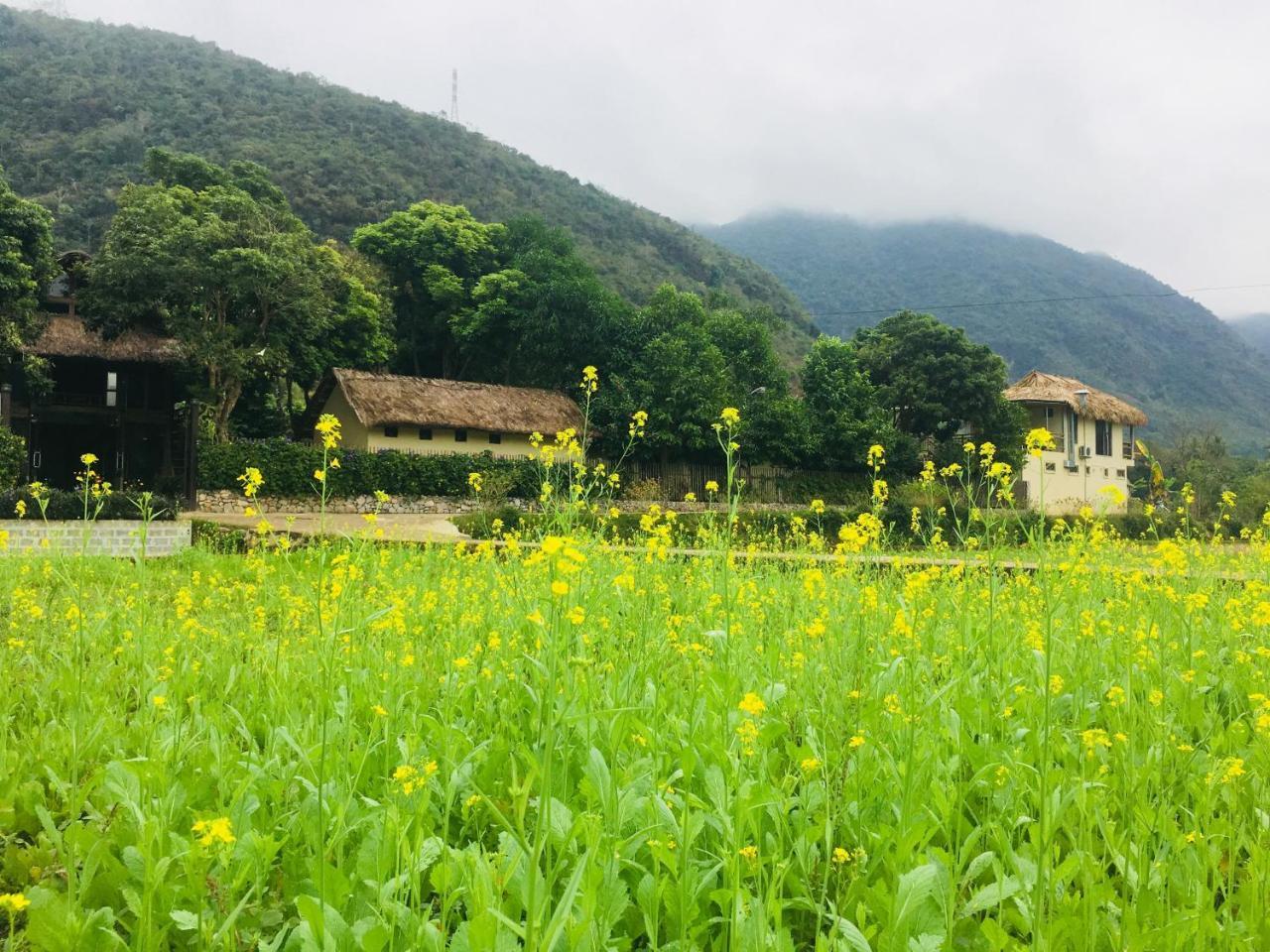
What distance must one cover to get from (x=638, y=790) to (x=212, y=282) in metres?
23.7

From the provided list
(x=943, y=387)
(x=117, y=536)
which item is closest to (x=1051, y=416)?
(x=943, y=387)

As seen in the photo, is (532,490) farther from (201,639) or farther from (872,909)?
(872,909)

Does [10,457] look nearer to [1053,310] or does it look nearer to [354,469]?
[354,469]

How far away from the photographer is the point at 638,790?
1980 mm

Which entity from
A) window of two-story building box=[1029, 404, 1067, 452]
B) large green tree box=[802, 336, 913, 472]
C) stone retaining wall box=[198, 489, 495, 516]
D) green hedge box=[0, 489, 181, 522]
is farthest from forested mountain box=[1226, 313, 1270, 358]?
green hedge box=[0, 489, 181, 522]

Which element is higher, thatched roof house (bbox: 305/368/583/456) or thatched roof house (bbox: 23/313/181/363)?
thatched roof house (bbox: 23/313/181/363)

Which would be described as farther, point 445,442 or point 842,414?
point 842,414

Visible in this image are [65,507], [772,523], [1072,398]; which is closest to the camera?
[65,507]

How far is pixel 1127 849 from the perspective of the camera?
202 centimetres

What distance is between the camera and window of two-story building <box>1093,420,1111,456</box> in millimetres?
35625

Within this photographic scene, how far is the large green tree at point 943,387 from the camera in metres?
31.1

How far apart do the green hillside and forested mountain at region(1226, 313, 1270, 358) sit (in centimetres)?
10738

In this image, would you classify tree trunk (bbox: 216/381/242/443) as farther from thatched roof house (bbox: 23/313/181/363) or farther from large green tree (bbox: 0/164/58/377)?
large green tree (bbox: 0/164/58/377)

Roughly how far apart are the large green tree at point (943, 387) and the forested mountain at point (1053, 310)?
97.2 feet
